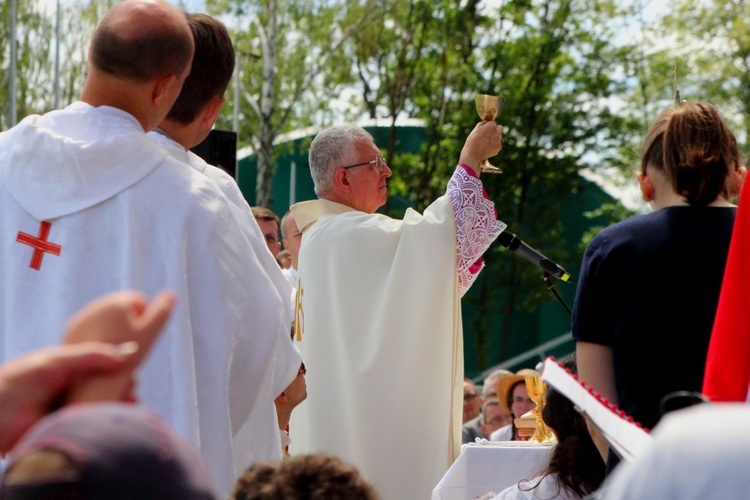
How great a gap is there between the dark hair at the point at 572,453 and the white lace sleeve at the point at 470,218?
3.63 feet

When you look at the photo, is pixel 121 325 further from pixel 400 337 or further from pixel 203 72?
pixel 400 337

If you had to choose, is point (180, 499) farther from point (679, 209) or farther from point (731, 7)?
point (731, 7)

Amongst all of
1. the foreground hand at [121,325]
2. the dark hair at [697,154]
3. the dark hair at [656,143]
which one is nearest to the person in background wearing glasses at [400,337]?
the dark hair at [656,143]

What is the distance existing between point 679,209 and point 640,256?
0.16 meters

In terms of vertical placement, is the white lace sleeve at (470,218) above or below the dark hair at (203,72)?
below

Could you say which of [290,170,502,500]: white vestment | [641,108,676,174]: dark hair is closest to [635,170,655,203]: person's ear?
[641,108,676,174]: dark hair

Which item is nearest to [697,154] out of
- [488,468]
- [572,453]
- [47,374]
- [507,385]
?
[572,453]

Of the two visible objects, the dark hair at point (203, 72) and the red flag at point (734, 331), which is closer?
the red flag at point (734, 331)

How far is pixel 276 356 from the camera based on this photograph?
326cm

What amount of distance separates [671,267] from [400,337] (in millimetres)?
1883

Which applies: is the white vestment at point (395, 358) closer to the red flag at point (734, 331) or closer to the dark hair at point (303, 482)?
the red flag at point (734, 331)

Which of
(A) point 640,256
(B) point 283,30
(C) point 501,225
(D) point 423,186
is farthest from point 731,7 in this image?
(A) point 640,256

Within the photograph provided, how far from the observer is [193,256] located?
9.97ft

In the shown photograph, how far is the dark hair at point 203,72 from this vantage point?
3.33 meters
